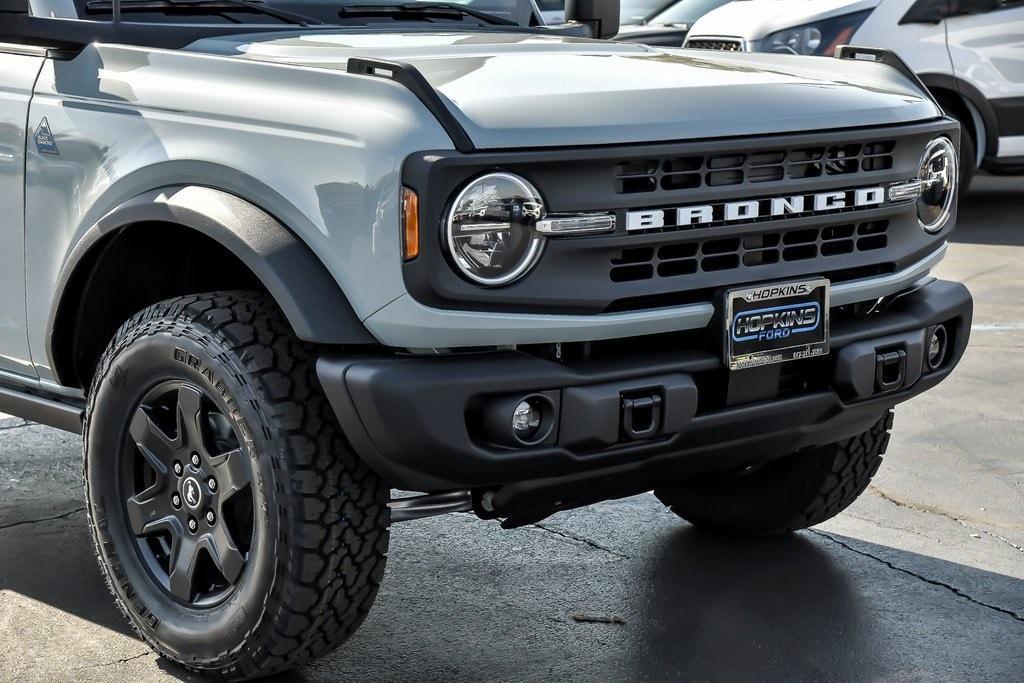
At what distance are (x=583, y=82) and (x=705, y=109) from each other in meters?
0.27

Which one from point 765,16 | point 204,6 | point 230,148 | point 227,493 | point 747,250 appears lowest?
point 227,493

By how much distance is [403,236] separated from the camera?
9.15 feet

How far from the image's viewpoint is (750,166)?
3125 mm

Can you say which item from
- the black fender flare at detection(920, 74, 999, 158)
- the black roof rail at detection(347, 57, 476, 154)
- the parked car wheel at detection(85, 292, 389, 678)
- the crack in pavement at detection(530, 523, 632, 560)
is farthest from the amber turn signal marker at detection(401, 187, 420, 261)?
the black fender flare at detection(920, 74, 999, 158)

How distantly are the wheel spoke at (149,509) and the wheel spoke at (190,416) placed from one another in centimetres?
16

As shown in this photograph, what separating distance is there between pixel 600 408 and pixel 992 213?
8.11 metres

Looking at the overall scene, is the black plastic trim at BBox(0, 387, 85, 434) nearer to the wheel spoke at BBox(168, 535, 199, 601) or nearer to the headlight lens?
the wheel spoke at BBox(168, 535, 199, 601)

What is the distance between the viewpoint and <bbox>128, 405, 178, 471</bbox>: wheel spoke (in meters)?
3.26

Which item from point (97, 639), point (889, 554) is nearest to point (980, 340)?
point (889, 554)

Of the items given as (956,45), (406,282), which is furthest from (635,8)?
(406,282)

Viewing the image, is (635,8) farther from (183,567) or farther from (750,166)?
(183,567)

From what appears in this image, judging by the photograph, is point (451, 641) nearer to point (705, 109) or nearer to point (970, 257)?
point (705, 109)

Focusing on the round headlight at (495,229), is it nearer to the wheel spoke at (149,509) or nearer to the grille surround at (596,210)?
the grille surround at (596,210)

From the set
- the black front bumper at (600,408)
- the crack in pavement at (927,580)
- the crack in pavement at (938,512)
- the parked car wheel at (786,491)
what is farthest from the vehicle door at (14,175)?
the crack in pavement at (938,512)
